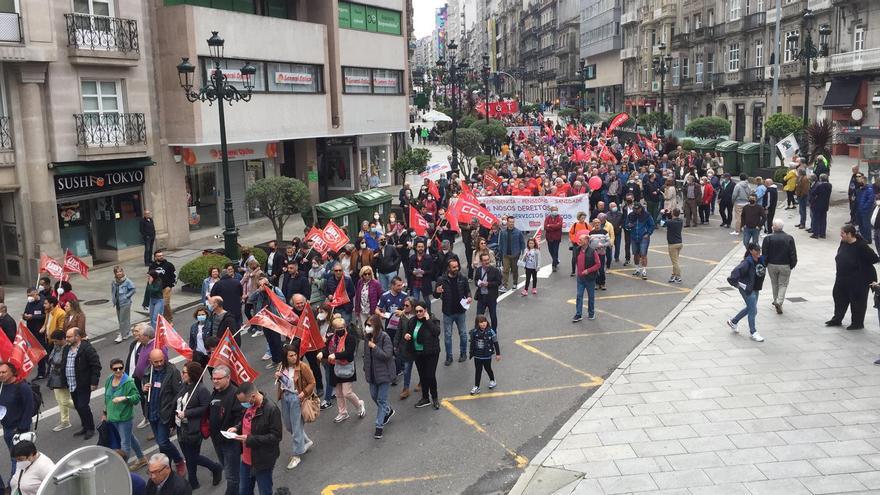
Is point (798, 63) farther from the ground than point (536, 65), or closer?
closer

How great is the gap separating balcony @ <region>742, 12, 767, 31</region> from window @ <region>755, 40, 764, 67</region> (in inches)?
47.1

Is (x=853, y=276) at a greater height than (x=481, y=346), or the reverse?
(x=853, y=276)

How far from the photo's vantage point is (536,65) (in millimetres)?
134375

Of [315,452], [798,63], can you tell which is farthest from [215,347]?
[798,63]

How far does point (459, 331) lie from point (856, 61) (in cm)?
3806

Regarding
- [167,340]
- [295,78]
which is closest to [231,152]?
[295,78]

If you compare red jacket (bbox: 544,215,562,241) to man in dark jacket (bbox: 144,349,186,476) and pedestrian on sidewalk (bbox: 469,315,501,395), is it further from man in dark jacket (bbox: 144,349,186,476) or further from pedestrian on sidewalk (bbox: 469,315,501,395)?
man in dark jacket (bbox: 144,349,186,476)

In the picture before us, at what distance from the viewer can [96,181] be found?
73.7 ft

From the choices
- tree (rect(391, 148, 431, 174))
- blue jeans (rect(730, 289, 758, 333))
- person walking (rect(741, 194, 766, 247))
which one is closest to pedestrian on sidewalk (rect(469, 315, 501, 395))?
blue jeans (rect(730, 289, 758, 333))

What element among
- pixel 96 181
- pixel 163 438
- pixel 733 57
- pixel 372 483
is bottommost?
pixel 372 483

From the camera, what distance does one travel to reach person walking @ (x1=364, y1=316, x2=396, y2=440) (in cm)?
989

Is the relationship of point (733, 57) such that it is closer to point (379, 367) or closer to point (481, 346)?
point (481, 346)

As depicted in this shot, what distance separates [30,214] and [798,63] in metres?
44.9

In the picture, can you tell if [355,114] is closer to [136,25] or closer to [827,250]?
[136,25]
